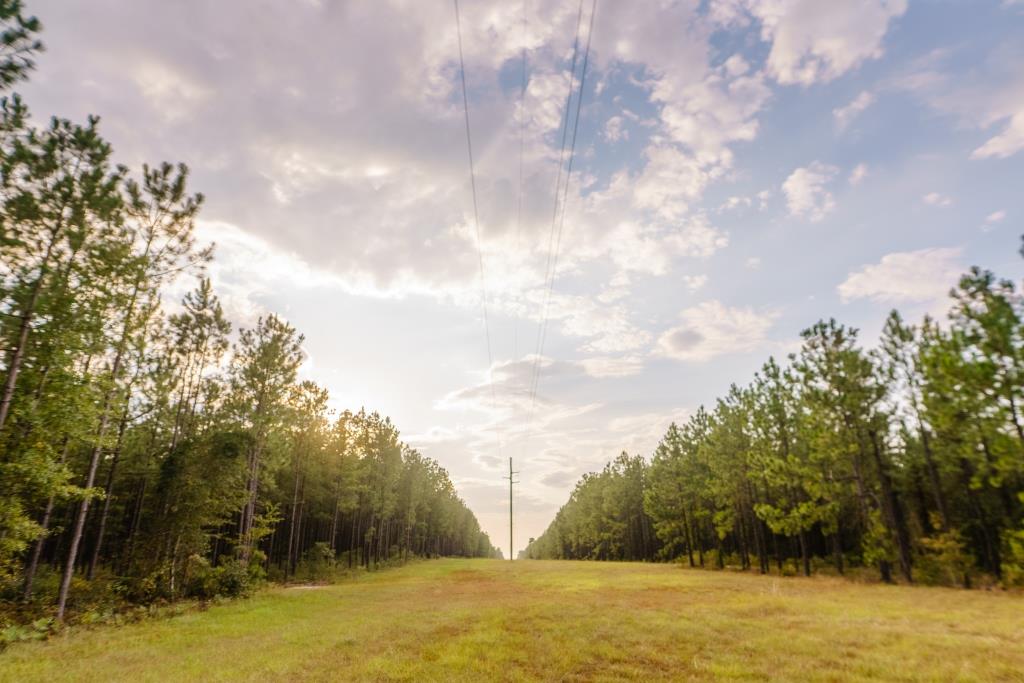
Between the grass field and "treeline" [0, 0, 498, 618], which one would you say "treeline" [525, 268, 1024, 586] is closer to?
the grass field

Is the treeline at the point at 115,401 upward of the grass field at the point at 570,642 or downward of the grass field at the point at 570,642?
upward

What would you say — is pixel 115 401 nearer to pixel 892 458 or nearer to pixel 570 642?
pixel 570 642

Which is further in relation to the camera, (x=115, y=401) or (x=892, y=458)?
(x=892, y=458)

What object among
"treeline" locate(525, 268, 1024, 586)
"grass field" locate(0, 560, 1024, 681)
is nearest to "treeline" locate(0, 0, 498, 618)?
"grass field" locate(0, 560, 1024, 681)

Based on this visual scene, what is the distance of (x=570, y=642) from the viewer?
1229cm

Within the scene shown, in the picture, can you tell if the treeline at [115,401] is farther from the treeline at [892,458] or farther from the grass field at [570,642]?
the treeline at [892,458]

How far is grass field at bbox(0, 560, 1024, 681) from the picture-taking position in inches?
386

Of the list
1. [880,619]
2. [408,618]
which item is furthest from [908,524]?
[408,618]

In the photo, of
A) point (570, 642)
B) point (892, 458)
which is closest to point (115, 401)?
point (570, 642)

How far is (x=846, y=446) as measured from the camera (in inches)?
1188

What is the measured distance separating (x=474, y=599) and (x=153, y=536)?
54.7ft

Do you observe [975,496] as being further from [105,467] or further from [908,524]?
[105,467]

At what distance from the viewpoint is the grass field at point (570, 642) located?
32.2 ft

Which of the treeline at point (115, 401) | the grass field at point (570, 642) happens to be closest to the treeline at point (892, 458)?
the grass field at point (570, 642)
